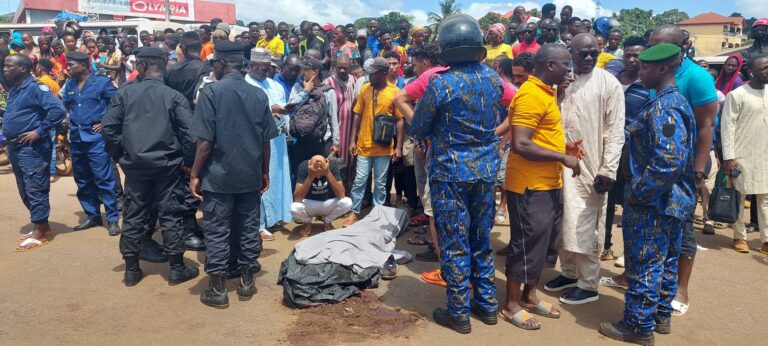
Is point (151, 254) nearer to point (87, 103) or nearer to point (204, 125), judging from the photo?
point (204, 125)

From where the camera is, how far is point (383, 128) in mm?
5777

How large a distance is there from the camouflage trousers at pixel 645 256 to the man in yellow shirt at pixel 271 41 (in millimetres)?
8520

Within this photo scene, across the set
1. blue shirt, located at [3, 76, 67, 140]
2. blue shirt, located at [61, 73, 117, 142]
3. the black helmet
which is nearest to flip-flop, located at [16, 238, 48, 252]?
blue shirt, located at [3, 76, 67, 140]

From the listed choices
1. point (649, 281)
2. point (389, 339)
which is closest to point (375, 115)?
point (389, 339)

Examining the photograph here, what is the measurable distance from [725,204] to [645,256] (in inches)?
105

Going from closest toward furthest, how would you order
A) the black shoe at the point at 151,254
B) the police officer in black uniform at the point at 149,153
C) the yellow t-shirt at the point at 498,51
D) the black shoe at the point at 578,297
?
the black shoe at the point at 578,297, the police officer in black uniform at the point at 149,153, the black shoe at the point at 151,254, the yellow t-shirt at the point at 498,51

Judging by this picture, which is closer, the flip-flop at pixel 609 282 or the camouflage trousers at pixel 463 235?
the camouflage trousers at pixel 463 235

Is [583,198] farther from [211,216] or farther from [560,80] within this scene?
[211,216]

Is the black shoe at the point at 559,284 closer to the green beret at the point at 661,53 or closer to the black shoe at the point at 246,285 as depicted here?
the green beret at the point at 661,53

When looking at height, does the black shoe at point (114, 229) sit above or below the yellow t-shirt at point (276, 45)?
below

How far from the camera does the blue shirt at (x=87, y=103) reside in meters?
5.87

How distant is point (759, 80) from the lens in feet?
16.9

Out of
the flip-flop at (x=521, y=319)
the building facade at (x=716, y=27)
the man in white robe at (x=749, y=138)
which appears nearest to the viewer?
the flip-flop at (x=521, y=319)

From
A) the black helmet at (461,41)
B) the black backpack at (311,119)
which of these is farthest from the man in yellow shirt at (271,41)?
the black helmet at (461,41)
